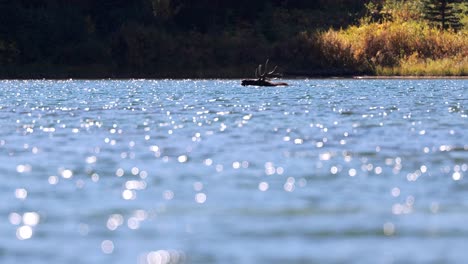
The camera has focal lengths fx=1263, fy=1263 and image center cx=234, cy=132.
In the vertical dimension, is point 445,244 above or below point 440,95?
above

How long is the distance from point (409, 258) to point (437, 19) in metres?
82.1

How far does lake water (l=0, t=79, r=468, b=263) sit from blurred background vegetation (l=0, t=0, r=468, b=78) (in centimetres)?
4866

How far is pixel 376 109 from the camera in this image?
4453 cm

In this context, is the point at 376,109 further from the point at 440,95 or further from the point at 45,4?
the point at 45,4

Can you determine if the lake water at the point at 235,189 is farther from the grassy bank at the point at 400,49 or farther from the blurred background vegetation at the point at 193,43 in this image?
the blurred background vegetation at the point at 193,43

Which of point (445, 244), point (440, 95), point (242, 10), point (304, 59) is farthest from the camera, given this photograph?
point (242, 10)

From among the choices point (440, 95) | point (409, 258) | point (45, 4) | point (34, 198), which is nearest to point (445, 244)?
point (409, 258)

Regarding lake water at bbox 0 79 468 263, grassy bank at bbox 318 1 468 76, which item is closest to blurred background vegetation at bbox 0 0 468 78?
grassy bank at bbox 318 1 468 76

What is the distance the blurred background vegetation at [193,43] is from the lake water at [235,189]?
4866 centimetres

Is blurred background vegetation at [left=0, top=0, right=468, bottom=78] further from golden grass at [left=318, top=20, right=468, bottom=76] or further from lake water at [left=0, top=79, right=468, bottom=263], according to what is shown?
lake water at [left=0, top=79, right=468, bottom=263]

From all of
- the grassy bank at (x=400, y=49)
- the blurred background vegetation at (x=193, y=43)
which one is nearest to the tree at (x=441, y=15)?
the blurred background vegetation at (x=193, y=43)

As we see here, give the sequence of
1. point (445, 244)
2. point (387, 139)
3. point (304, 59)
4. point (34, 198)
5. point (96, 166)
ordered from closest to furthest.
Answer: point (445, 244) < point (34, 198) < point (96, 166) < point (387, 139) < point (304, 59)

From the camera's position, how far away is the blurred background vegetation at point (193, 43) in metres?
89.1

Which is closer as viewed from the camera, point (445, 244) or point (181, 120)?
point (445, 244)
